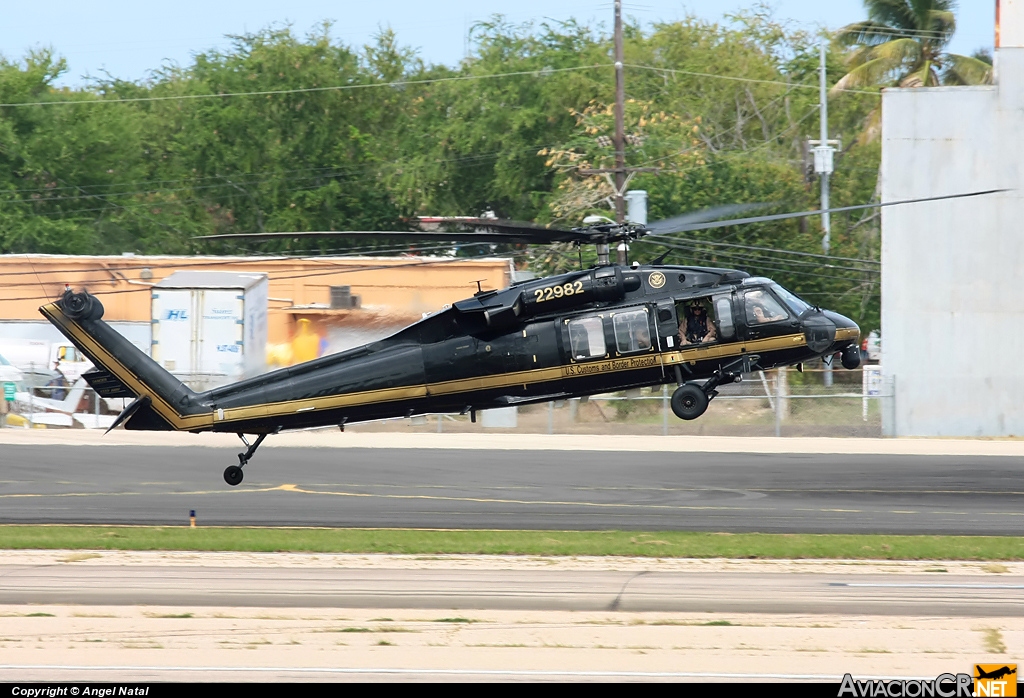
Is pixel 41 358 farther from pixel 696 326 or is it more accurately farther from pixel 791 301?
pixel 791 301

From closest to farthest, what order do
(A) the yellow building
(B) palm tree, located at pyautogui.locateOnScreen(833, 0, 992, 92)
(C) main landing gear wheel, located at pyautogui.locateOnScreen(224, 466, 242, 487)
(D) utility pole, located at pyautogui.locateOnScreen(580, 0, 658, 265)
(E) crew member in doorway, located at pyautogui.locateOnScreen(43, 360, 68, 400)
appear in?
(C) main landing gear wheel, located at pyautogui.locateOnScreen(224, 466, 242, 487), (D) utility pole, located at pyautogui.locateOnScreen(580, 0, 658, 265), (E) crew member in doorway, located at pyautogui.locateOnScreen(43, 360, 68, 400), (A) the yellow building, (B) palm tree, located at pyautogui.locateOnScreen(833, 0, 992, 92)

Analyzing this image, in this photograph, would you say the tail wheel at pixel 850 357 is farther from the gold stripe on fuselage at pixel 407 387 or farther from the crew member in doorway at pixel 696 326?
the crew member in doorway at pixel 696 326

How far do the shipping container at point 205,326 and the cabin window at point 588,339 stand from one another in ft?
67.0

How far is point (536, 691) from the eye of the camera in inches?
506

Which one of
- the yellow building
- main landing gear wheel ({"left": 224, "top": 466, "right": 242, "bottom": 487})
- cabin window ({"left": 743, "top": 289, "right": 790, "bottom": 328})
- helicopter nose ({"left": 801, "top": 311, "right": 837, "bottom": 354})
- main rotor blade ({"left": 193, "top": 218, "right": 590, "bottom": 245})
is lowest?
main landing gear wheel ({"left": 224, "top": 466, "right": 242, "bottom": 487})

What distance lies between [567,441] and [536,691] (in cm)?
2396

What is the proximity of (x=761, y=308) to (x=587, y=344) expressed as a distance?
2664mm

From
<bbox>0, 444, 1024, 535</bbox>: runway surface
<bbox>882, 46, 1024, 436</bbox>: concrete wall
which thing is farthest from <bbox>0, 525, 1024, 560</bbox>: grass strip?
<bbox>882, 46, 1024, 436</bbox>: concrete wall

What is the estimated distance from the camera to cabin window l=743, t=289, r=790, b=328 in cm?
1773

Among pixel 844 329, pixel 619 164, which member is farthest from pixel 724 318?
pixel 619 164

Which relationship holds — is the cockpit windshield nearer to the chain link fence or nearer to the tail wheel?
the tail wheel

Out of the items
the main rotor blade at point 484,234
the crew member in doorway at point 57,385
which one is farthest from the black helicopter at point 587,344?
the crew member in doorway at point 57,385

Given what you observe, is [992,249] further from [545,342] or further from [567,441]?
[545,342]

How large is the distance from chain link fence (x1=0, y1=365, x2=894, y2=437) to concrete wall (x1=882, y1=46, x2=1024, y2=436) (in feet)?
5.09
